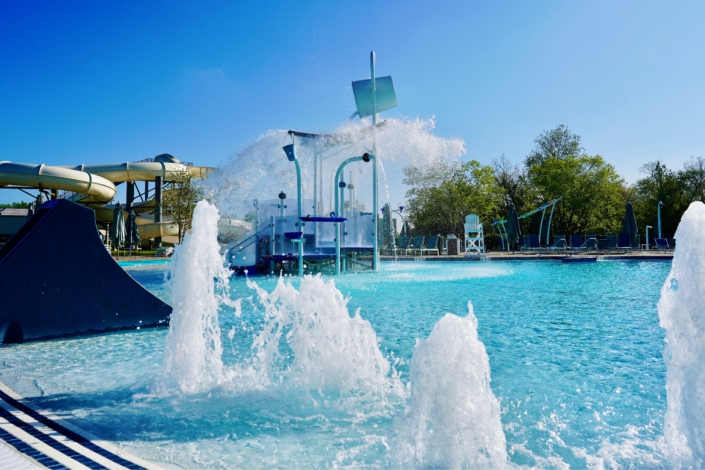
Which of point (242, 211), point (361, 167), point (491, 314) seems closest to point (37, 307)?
point (491, 314)

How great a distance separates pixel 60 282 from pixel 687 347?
642cm

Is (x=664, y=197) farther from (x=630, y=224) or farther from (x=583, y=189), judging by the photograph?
(x=630, y=224)

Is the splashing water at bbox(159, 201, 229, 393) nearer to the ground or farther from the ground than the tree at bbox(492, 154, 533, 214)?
nearer to the ground

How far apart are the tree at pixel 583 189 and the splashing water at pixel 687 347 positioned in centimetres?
3635

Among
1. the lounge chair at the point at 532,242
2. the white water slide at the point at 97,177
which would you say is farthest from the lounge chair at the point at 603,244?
the white water slide at the point at 97,177

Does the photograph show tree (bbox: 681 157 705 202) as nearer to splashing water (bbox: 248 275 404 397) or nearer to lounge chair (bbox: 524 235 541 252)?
lounge chair (bbox: 524 235 541 252)

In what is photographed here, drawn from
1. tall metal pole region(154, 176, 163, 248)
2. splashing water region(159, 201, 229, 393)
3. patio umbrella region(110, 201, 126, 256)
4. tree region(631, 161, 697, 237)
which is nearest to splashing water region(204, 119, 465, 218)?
patio umbrella region(110, 201, 126, 256)

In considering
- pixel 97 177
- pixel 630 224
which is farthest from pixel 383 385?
pixel 97 177

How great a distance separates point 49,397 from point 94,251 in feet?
9.36

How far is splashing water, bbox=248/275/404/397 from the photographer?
4.37 metres

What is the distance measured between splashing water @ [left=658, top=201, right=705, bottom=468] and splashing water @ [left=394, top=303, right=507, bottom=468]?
94 centimetres

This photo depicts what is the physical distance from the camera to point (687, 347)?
2654 mm

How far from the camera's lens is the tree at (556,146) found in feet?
131

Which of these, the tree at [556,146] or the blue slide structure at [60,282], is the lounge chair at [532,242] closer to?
the tree at [556,146]
